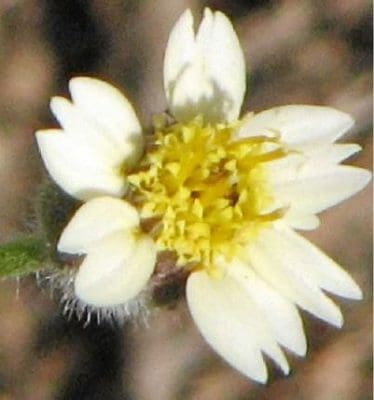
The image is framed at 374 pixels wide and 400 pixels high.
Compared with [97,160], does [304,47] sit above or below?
below

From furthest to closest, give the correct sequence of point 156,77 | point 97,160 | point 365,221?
1. point 365,221
2. point 156,77
3. point 97,160

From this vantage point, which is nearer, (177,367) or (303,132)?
(303,132)

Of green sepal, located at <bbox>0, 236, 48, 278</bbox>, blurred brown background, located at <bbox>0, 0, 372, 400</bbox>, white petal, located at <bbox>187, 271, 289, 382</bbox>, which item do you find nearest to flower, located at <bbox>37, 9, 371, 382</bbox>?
white petal, located at <bbox>187, 271, 289, 382</bbox>

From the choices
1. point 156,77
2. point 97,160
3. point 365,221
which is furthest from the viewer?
point 365,221

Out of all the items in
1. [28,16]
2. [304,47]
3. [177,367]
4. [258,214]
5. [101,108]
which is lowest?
[177,367]

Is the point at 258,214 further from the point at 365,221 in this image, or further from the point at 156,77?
the point at 365,221

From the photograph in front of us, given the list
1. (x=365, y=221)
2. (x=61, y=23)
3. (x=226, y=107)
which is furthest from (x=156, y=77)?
(x=226, y=107)

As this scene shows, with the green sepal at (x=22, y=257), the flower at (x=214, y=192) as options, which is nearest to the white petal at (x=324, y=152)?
the flower at (x=214, y=192)
